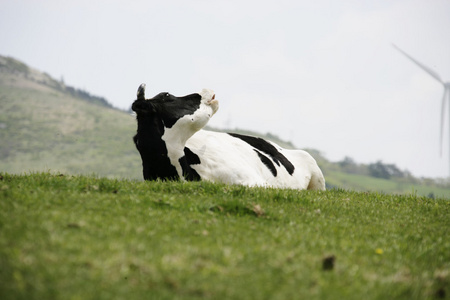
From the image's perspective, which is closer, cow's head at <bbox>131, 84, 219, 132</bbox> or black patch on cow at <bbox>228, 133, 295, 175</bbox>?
cow's head at <bbox>131, 84, 219, 132</bbox>

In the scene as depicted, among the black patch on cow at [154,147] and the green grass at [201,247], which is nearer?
the green grass at [201,247]

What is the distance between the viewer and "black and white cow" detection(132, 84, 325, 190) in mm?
11617

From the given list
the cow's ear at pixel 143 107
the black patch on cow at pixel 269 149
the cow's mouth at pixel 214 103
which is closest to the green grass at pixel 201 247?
the cow's ear at pixel 143 107

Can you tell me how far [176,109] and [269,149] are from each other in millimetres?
4440

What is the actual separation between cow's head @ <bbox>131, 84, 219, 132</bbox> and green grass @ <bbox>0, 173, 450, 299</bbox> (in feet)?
10.1

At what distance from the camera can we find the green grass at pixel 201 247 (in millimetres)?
4355

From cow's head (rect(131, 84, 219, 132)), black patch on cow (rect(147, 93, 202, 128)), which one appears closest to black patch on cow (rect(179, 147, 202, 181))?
cow's head (rect(131, 84, 219, 132))

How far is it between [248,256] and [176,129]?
6898mm

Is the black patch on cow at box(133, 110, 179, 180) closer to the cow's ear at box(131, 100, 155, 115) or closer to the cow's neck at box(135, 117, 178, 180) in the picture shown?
the cow's neck at box(135, 117, 178, 180)

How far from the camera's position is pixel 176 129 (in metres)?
11.8

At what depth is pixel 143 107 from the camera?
11.6 meters

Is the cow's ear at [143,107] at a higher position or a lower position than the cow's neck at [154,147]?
higher

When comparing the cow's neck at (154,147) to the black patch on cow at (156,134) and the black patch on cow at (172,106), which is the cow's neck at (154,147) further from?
the black patch on cow at (172,106)

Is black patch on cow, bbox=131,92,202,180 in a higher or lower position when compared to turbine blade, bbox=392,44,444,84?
lower
